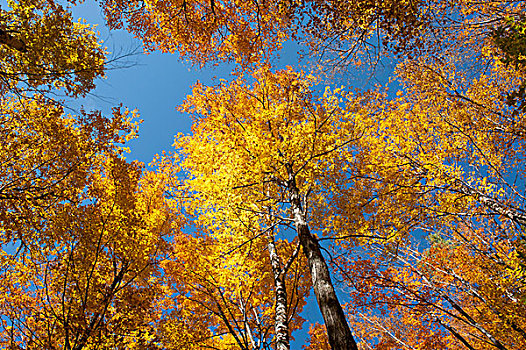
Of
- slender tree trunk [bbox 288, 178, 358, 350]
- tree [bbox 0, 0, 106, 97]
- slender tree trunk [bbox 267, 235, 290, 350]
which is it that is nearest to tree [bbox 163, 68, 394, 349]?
slender tree trunk [bbox 288, 178, 358, 350]

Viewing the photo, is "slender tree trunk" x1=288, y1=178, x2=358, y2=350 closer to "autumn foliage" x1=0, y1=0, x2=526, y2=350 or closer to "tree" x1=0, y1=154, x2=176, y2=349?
"autumn foliage" x1=0, y1=0, x2=526, y2=350

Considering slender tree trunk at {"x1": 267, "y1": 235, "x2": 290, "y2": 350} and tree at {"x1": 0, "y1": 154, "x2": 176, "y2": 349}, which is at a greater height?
tree at {"x1": 0, "y1": 154, "x2": 176, "y2": 349}

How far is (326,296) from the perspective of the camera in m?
3.57

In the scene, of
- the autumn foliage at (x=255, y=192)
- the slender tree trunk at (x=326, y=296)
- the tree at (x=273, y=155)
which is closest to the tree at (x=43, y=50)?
the autumn foliage at (x=255, y=192)

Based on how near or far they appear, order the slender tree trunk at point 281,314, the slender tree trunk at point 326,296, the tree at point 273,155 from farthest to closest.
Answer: the tree at point 273,155
the slender tree trunk at point 281,314
the slender tree trunk at point 326,296

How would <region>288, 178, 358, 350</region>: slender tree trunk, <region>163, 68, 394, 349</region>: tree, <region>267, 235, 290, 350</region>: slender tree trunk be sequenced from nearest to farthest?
<region>288, 178, 358, 350</region>: slender tree trunk, <region>267, 235, 290, 350</region>: slender tree trunk, <region>163, 68, 394, 349</region>: tree

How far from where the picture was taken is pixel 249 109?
8070mm

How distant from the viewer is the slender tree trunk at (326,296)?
3056 mm

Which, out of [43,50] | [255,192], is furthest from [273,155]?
[43,50]

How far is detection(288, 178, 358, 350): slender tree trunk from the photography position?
120 inches

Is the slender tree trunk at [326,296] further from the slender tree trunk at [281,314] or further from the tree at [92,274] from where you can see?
the tree at [92,274]

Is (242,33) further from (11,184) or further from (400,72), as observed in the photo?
(400,72)

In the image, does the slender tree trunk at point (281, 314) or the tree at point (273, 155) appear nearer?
the slender tree trunk at point (281, 314)

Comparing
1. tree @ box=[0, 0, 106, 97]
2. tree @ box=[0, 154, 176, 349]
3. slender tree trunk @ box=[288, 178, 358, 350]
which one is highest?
tree @ box=[0, 0, 106, 97]
